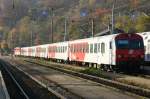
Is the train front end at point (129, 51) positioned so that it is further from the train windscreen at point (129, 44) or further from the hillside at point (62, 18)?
the hillside at point (62, 18)

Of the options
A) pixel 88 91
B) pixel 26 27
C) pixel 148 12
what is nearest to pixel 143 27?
pixel 148 12

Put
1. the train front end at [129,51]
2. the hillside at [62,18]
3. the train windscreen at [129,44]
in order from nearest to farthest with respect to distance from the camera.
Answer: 1. the train front end at [129,51]
2. the train windscreen at [129,44]
3. the hillside at [62,18]

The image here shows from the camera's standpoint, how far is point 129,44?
106 ft

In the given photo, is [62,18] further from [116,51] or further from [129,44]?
[116,51]

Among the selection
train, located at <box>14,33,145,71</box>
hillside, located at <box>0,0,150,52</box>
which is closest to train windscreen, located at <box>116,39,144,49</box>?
train, located at <box>14,33,145,71</box>

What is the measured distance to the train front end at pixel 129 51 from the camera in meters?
31.8

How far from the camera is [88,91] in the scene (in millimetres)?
20469

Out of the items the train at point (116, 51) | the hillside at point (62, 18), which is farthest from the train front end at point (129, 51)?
the hillside at point (62, 18)

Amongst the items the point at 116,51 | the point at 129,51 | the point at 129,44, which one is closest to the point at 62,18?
the point at 129,44

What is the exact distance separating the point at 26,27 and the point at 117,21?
66748mm

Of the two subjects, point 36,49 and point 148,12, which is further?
point 148,12

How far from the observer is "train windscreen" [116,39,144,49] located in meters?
32.1

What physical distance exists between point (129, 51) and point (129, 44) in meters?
0.57

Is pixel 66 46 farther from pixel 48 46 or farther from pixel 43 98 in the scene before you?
pixel 43 98
